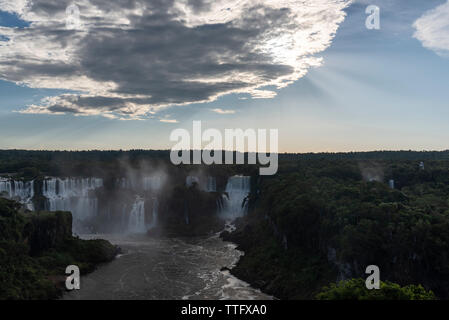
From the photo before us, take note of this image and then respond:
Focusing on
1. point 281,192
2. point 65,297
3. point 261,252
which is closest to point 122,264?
point 65,297

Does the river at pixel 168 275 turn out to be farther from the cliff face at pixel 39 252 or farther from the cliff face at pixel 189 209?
the cliff face at pixel 189 209

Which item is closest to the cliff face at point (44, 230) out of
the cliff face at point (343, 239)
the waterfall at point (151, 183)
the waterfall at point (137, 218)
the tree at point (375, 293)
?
the waterfall at point (137, 218)

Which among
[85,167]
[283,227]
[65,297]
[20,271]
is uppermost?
[85,167]

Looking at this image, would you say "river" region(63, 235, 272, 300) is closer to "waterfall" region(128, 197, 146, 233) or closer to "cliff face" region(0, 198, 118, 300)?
"cliff face" region(0, 198, 118, 300)

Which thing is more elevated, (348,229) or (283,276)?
(348,229)

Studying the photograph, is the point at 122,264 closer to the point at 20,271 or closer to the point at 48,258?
the point at 48,258

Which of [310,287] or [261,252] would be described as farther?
[261,252]
